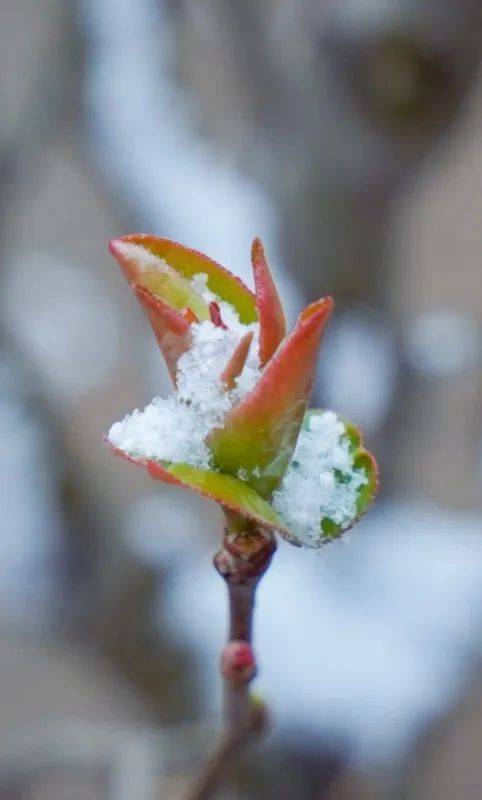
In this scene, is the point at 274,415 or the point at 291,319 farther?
the point at 291,319

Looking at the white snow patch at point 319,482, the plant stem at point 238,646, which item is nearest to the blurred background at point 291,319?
the plant stem at point 238,646

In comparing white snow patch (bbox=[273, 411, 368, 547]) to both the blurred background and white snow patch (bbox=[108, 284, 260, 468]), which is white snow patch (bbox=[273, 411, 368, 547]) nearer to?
white snow patch (bbox=[108, 284, 260, 468])

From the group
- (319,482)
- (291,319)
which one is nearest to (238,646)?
(319,482)

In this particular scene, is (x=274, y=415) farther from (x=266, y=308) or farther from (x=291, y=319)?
(x=291, y=319)

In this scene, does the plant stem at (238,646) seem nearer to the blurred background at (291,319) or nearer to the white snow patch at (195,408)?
the white snow patch at (195,408)

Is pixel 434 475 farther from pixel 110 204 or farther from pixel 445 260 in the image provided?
pixel 110 204

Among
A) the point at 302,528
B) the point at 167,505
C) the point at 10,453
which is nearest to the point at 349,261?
the point at 167,505

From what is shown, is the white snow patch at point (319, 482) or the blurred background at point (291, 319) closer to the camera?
the white snow patch at point (319, 482)

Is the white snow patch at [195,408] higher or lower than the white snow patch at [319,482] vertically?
higher
